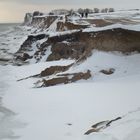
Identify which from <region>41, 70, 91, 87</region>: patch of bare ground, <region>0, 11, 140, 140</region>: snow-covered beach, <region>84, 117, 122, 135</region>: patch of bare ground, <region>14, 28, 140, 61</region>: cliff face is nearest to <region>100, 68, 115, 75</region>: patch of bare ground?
<region>0, 11, 140, 140</region>: snow-covered beach

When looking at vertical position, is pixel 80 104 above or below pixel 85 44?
below

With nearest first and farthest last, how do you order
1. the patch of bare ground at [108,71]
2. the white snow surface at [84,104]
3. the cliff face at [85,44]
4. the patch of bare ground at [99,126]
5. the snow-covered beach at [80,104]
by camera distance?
the patch of bare ground at [99,126] < the white snow surface at [84,104] < the snow-covered beach at [80,104] < the patch of bare ground at [108,71] < the cliff face at [85,44]

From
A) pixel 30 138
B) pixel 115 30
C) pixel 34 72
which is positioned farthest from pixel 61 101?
pixel 34 72

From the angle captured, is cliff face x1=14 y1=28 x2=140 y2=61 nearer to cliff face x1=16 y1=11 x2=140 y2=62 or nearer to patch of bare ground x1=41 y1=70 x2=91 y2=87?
cliff face x1=16 y1=11 x2=140 y2=62

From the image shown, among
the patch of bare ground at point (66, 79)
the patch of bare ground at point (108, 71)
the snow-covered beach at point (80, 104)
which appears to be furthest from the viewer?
the patch of bare ground at point (108, 71)

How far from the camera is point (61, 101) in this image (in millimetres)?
18297

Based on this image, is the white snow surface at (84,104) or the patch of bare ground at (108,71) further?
the patch of bare ground at (108,71)

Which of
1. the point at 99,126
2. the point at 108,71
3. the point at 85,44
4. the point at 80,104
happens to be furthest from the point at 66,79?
the point at 99,126

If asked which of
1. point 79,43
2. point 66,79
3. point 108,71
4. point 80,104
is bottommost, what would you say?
point 66,79

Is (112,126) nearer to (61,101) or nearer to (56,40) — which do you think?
(61,101)

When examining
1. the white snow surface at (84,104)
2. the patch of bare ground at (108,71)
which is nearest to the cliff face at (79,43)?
the white snow surface at (84,104)

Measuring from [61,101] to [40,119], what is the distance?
7.97ft

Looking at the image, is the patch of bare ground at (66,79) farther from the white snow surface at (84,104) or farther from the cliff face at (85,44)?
the cliff face at (85,44)

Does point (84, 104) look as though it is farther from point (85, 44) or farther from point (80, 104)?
point (85, 44)
